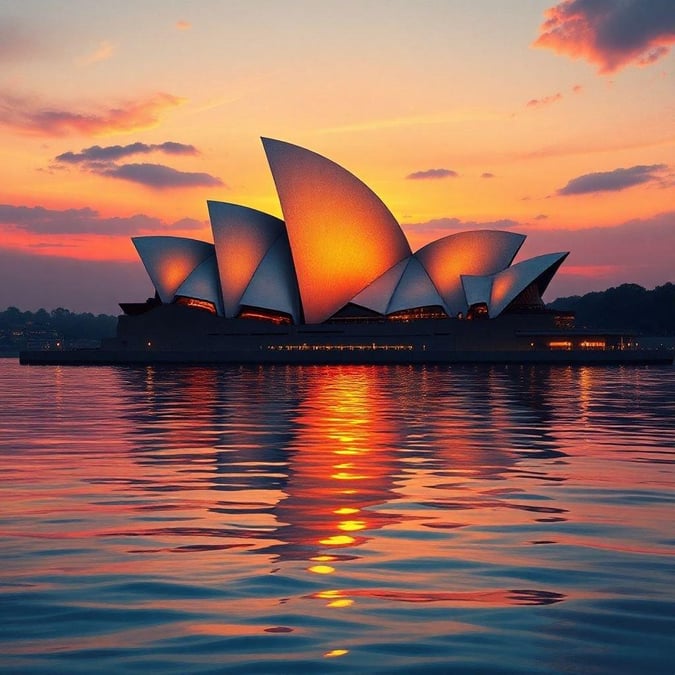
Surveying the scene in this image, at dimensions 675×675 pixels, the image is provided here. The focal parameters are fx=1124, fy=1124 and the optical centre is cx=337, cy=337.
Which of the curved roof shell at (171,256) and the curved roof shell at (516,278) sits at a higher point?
the curved roof shell at (171,256)

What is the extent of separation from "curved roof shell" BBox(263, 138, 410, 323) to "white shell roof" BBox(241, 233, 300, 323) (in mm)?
1784

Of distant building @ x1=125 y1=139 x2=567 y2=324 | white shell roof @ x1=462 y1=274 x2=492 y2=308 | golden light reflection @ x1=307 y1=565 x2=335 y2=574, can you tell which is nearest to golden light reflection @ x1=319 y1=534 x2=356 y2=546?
golden light reflection @ x1=307 y1=565 x2=335 y2=574

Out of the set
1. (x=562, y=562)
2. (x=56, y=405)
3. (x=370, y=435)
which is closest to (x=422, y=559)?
(x=562, y=562)

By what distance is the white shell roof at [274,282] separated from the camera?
302ft

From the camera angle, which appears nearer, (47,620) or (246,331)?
(47,620)

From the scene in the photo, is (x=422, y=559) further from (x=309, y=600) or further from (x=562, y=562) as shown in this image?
(x=309, y=600)

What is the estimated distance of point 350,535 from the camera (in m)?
11.3

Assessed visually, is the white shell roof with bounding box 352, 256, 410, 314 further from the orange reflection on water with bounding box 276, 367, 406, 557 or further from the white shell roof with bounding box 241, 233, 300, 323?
the orange reflection on water with bounding box 276, 367, 406, 557

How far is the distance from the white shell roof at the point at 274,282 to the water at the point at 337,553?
224 ft

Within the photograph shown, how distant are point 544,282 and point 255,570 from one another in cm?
8758

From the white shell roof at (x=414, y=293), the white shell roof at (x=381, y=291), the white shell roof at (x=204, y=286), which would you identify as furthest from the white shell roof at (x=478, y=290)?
the white shell roof at (x=204, y=286)

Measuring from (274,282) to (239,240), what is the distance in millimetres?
4711

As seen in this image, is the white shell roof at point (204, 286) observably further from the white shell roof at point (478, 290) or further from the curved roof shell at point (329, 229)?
the white shell roof at point (478, 290)

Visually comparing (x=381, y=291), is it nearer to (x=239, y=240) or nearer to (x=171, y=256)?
(x=239, y=240)
